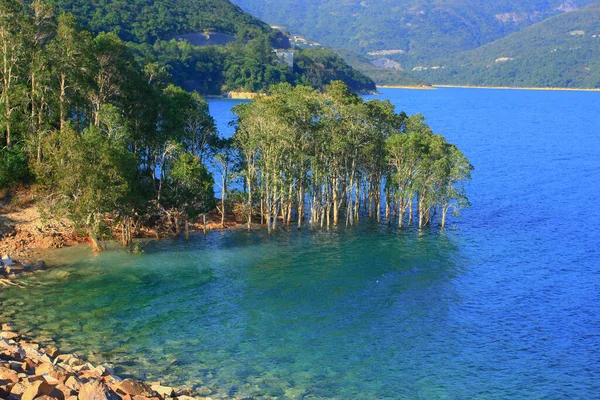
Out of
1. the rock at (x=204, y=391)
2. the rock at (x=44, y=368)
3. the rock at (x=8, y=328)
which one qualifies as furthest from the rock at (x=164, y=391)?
the rock at (x=8, y=328)

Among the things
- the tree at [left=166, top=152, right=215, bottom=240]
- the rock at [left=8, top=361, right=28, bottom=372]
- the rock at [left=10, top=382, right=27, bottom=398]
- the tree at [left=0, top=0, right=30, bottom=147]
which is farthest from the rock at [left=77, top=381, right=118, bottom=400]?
the tree at [left=0, top=0, right=30, bottom=147]

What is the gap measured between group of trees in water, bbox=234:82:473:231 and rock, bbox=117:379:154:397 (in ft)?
100

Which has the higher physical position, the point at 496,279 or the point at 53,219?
the point at 53,219

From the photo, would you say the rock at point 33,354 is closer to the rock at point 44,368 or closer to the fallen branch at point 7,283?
the rock at point 44,368

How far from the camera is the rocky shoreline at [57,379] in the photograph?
22453mm

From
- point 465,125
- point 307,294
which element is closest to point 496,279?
point 307,294

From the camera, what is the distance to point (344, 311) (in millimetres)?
38188

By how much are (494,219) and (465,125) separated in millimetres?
109273

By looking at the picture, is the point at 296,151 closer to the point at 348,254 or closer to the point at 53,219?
the point at 348,254

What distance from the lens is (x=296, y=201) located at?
204 feet

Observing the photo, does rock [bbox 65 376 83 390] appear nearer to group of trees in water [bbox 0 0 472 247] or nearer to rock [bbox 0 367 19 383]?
rock [bbox 0 367 19 383]

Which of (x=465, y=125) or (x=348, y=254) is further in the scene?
(x=465, y=125)

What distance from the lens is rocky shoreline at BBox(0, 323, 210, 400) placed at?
73.7ft

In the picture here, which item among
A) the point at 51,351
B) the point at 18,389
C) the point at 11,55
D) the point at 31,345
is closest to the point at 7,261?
the point at 31,345
